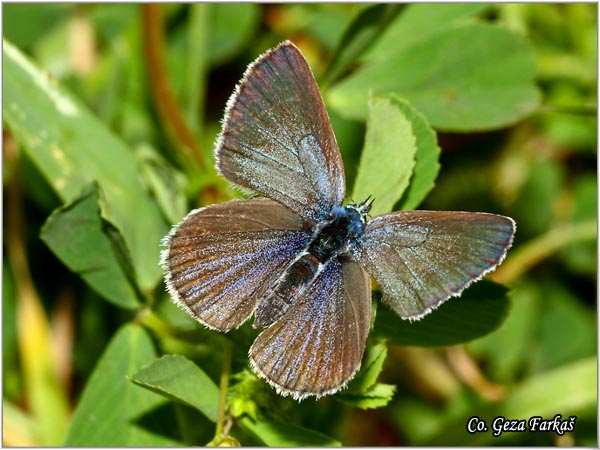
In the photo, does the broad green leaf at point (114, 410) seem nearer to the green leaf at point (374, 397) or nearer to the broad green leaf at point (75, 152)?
the broad green leaf at point (75, 152)

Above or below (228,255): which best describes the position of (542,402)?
below

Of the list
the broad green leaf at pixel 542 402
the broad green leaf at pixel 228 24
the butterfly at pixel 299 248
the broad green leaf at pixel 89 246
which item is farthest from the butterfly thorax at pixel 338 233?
the broad green leaf at pixel 228 24

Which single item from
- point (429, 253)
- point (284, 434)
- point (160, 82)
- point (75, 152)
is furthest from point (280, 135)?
point (160, 82)

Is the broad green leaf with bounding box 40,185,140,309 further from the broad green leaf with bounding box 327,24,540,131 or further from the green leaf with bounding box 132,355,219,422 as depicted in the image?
the broad green leaf with bounding box 327,24,540,131

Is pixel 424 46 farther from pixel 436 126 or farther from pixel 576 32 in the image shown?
pixel 576 32

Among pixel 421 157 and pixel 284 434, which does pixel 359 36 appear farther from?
pixel 284 434

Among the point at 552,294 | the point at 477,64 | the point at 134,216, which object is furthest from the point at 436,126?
the point at 552,294

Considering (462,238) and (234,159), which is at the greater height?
(234,159)
